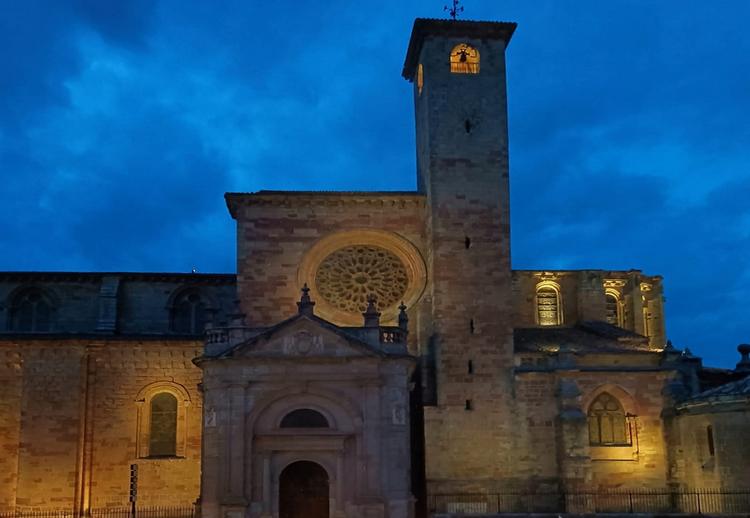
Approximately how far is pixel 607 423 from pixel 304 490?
1175 centimetres

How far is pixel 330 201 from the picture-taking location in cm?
3434

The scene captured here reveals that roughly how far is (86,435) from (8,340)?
14.8 feet

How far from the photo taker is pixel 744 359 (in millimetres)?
34875

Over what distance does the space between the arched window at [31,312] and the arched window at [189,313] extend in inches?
214

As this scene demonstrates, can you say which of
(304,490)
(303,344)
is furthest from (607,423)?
(303,344)

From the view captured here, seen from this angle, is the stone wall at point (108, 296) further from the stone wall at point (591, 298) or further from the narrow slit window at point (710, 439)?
the narrow slit window at point (710, 439)

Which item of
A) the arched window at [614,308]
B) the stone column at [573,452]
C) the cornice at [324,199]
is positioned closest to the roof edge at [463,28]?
the cornice at [324,199]

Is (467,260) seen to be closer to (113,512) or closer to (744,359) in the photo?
(744,359)

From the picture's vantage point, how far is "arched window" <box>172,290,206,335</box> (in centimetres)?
3900

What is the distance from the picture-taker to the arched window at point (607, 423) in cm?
3216

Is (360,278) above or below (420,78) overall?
below

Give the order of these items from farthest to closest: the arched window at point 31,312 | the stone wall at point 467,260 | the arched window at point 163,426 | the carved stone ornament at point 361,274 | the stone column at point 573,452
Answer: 1. the arched window at point 31,312
2. the carved stone ornament at point 361,274
3. the arched window at point 163,426
4. the stone wall at point 467,260
5. the stone column at point 573,452

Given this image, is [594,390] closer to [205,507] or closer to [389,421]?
[389,421]

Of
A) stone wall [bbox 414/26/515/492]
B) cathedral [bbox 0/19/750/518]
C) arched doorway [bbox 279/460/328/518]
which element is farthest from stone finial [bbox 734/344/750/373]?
arched doorway [bbox 279/460/328/518]
